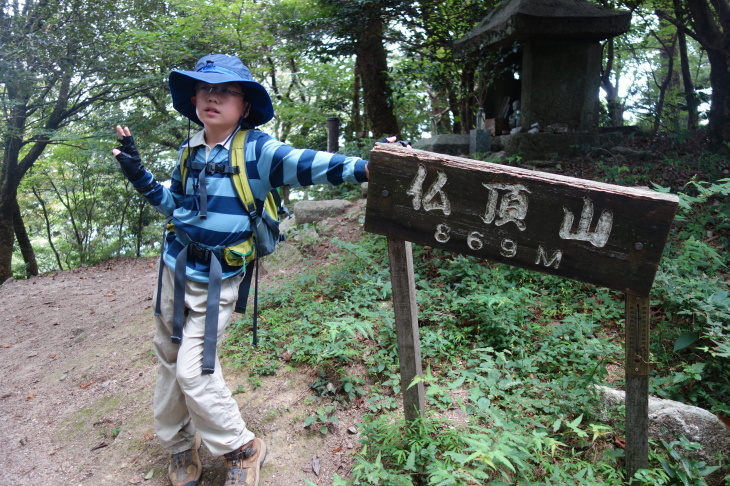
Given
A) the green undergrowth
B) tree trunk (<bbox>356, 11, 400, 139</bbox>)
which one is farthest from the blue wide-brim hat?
tree trunk (<bbox>356, 11, 400, 139</bbox>)

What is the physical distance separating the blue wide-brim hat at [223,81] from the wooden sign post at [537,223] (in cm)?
87

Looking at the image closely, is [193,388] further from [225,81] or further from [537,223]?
[537,223]

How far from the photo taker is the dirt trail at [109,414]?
2953 mm

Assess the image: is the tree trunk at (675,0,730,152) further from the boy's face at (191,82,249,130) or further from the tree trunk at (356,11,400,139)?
the boy's face at (191,82,249,130)

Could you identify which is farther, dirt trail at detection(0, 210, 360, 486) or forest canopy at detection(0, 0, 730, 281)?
forest canopy at detection(0, 0, 730, 281)

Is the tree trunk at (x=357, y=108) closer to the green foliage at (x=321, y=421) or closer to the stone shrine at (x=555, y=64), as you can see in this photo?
the stone shrine at (x=555, y=64)

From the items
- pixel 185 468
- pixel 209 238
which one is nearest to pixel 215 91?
pixel 209 238

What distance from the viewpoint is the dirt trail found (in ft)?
9.69

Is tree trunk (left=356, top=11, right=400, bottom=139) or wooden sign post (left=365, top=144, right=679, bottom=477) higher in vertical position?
tree trunk (left=356, top=11, right=400, bottom=139)

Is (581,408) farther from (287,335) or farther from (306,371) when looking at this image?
(287,335)

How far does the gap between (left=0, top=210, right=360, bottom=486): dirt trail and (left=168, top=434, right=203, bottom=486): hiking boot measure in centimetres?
8

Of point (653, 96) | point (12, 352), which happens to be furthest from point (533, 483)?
point (653, 96)

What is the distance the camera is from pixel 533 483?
230 centimetres

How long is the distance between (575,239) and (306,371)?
86.2 inches
